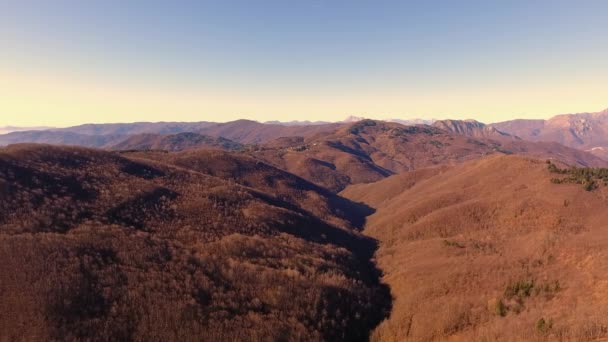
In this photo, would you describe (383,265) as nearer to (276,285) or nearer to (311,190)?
(276,285)

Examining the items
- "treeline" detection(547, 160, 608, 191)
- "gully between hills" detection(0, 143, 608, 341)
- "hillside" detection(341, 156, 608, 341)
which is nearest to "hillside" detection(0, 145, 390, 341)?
"gully between hills" detection(0, 143, 608, 341)

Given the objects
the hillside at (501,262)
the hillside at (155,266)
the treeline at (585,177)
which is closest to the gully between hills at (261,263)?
the hillside at (155,266)

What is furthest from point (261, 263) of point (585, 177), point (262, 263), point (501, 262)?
point (585, 177)

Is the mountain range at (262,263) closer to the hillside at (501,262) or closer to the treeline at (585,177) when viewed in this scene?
the hillside at (501,262)

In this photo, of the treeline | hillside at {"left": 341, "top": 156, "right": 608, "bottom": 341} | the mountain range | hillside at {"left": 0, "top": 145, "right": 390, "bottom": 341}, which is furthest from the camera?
the treeline

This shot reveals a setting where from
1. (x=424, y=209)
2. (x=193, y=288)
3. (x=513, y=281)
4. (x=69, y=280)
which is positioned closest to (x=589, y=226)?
(x=513, y=281)

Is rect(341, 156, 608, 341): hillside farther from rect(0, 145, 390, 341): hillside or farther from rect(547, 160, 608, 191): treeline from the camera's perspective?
rect(0, 145, 390, 341): hillside

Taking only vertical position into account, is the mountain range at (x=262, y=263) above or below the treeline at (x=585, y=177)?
below
